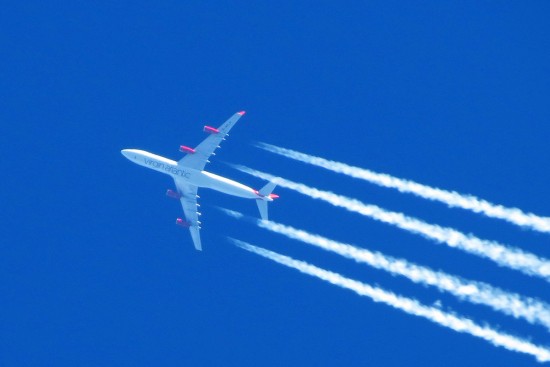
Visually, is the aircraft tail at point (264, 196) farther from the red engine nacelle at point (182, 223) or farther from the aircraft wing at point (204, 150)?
the red engine nacelle at point (182, 223)

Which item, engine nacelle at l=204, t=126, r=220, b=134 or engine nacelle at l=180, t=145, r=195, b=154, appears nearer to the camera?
engine nacelle at l=204, t=126, r=220, b=134

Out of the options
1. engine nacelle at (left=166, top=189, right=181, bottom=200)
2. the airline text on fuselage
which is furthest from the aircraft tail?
engine nacelle at (left=166, top=189, right=181, bottom=200)

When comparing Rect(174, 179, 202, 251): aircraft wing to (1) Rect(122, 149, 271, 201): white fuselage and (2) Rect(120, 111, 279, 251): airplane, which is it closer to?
(2) Rect(120, 111, 279, 251): airplane

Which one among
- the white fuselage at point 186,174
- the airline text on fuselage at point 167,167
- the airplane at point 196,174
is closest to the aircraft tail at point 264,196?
the airplane at point 196,174

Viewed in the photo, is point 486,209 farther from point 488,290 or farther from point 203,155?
point 203,155

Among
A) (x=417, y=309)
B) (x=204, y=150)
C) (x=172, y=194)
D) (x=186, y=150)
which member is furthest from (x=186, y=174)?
(x=417, y=309)

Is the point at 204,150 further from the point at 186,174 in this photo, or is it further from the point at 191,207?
the point at 191,207
